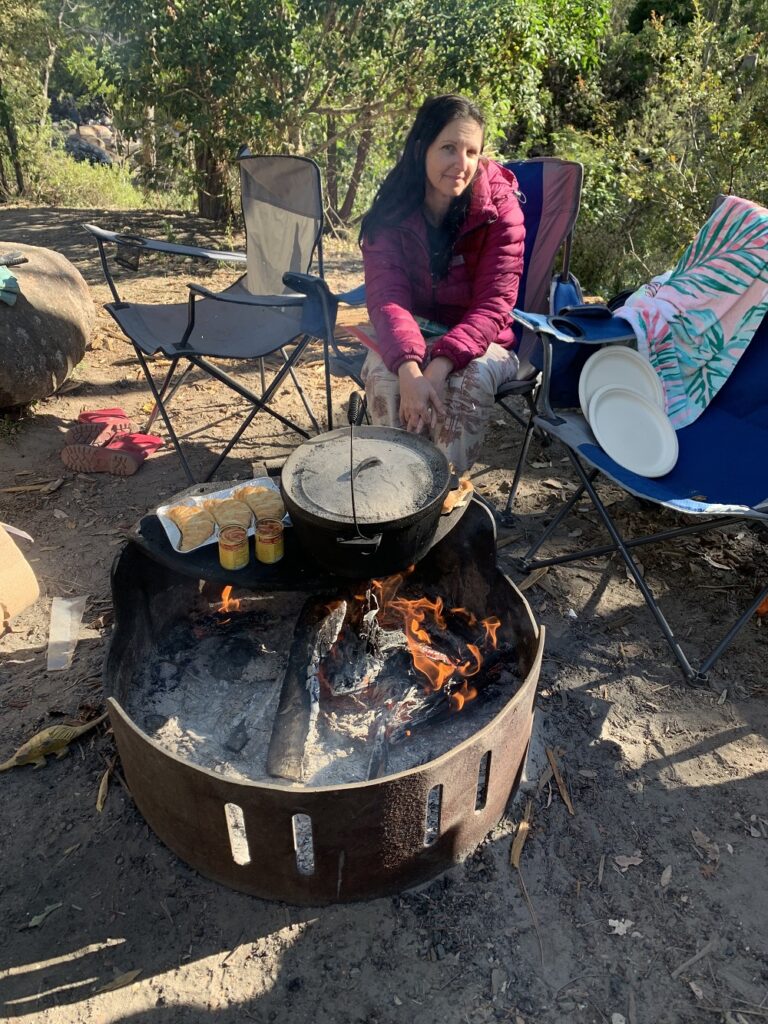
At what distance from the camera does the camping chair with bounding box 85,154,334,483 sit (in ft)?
10.1

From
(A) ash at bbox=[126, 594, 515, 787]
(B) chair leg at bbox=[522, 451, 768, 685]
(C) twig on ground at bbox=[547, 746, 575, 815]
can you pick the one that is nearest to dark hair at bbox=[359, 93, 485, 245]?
(B) chair leg at bbox=[522, 451, 768, 685]

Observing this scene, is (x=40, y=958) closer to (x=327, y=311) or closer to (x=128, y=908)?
(x=128, y=908)

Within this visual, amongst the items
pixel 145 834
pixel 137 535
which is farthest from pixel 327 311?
pixel 145 834

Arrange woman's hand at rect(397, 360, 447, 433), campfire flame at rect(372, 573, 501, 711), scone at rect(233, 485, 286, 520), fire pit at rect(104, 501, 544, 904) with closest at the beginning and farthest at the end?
1. fire pit at rect(104, 501, 544, 904)
2. scone at rect(233, 485, 286, 520)
3. campfire flame at rect(372, 573, 501, 711)
4. woman's hand at rect(397, 360, 447, 433)

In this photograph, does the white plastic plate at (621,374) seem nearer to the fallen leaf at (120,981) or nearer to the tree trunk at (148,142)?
the fallen leaf at (120,981)

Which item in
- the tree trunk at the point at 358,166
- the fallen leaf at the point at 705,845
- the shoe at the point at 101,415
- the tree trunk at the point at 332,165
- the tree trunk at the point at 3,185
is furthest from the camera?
the tree trunk at the point at 3,185

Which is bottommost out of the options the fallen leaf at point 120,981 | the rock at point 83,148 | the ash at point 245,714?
the fallen leaf at point 120,981

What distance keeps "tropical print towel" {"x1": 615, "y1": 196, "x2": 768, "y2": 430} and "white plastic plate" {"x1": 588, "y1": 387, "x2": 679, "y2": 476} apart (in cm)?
14

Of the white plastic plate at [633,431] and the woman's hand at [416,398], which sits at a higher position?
the woman's hand at [416,398]

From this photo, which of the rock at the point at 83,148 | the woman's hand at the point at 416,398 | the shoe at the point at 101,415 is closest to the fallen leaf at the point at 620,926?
the woman's hand at the point at 416,398

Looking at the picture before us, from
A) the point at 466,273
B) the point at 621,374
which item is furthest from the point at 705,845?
the point at 466,273

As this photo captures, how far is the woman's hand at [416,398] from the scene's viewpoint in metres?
2.53

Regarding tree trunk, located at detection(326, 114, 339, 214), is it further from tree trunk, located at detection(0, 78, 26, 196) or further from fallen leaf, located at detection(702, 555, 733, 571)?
fallen leaf, located at detection(702, 555, 733, 571)

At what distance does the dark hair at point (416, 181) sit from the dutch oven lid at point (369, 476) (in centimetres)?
116
